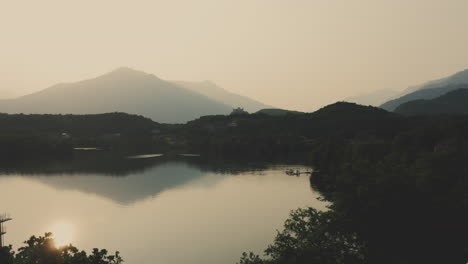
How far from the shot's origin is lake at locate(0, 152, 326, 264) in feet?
136

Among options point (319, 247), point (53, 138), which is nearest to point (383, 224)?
point (319, 247)

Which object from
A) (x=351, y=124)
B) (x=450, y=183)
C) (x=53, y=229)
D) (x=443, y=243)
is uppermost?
(x=351, y=124)

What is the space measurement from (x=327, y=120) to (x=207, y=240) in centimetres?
14588

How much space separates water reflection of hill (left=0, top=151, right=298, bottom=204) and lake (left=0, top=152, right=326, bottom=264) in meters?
0.23

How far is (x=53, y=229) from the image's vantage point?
4878 cm

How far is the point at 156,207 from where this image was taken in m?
60.2

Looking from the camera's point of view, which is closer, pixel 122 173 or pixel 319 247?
pixel 319 247

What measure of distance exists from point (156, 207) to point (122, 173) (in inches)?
1440

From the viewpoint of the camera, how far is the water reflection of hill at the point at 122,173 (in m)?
73.8

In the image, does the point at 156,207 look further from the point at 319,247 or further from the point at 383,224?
the point at 383,224

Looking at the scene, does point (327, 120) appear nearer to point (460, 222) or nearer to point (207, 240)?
point (207, 240)

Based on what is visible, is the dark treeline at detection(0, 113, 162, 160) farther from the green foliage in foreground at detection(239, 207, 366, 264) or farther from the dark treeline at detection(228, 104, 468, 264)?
the dark treeline at detection(228, 104, 468, 264)

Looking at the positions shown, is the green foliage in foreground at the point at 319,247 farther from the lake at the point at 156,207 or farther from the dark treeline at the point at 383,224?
the lake at the point at 156,207

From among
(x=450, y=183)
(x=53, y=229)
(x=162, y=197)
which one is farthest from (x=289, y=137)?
(x=450, y=183)
